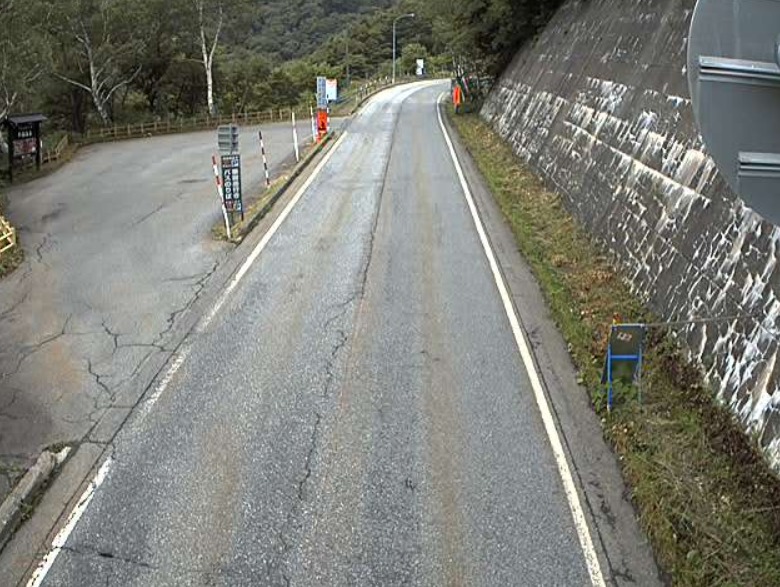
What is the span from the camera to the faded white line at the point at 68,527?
5.38 metres

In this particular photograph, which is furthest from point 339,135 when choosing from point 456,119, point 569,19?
point 569,19

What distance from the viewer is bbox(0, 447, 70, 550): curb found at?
5872 mm

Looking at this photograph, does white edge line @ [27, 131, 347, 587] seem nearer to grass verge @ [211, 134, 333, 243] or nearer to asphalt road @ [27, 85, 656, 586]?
asphalt road @ [27, 85, 656, 586]

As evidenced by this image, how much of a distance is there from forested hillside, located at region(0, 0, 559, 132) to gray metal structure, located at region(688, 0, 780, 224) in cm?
2912

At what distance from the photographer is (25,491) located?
20.4 ft

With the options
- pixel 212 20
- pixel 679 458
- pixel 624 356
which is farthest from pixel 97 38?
pixel 679 458

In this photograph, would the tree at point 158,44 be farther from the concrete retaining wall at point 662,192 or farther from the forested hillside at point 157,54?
the concrete retaining wall at point 662,192

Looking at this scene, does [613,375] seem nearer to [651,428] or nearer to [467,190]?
[651,428]

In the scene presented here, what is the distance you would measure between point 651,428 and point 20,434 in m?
6.51

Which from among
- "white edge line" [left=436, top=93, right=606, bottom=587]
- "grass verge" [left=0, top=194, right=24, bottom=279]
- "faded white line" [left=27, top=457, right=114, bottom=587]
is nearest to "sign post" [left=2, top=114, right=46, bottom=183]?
"grass verge" [left=0, top=194, right=24, bottom=279]

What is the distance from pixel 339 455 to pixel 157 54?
45.6m

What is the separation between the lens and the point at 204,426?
740 cm

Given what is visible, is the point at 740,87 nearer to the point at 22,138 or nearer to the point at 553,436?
the point at 553,436

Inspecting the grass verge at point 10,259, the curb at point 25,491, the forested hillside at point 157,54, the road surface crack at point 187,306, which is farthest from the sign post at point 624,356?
the forested hillside at point 157,54
